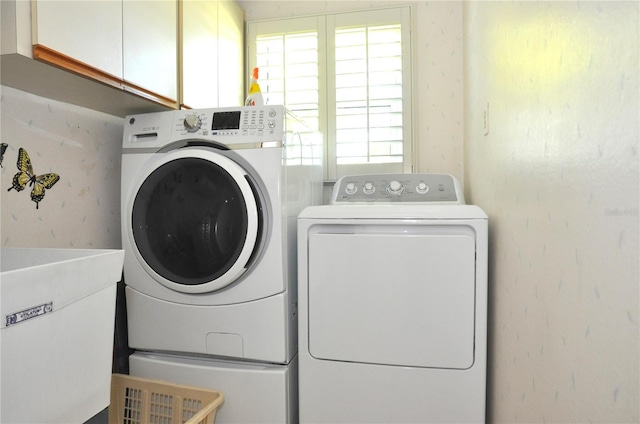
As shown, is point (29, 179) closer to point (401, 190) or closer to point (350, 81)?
point (401, 190)

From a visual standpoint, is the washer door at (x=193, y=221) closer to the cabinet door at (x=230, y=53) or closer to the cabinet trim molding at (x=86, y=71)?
the cabinet trim molding at (x=86, y=71)

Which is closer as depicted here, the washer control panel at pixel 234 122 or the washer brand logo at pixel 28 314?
the washer brand logo at pixel 28 314

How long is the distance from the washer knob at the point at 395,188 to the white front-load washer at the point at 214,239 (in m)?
0.45

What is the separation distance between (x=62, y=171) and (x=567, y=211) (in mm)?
1543

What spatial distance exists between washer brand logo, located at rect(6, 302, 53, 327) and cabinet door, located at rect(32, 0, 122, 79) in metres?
0.69

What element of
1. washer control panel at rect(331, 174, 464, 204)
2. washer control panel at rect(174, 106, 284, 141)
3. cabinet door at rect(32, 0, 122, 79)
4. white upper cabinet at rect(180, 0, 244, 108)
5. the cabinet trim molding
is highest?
white upper cabinet at rect(180, 0, 244, 108)

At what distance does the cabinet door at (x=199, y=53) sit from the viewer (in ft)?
5.30

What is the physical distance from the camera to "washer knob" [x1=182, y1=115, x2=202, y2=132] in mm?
1416

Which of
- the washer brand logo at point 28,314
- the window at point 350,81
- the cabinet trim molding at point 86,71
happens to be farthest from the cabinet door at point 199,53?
the washer brand logo at point 28,314

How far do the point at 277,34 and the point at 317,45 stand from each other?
0.26 metres

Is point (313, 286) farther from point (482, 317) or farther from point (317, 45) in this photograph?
Answer: point (317, 45)

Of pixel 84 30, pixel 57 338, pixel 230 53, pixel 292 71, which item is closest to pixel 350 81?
pixel 292 71

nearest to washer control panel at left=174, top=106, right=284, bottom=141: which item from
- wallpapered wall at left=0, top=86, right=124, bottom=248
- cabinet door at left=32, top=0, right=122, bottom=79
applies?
cabinet door at left=32, top=0, right=122, bottom=79

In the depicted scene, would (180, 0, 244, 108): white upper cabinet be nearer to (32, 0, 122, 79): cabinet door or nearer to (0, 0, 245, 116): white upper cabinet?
(0, 0, 245, 116): white upper cabinet
